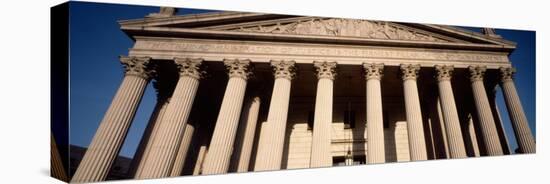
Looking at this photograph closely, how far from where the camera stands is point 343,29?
598 inches

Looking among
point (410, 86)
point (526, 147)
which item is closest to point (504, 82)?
point (526, 147)

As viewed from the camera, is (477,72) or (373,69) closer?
(373,69)

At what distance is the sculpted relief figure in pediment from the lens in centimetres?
1504

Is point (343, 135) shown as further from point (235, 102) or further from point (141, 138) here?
point (141, 138)

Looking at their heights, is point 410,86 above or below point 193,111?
above

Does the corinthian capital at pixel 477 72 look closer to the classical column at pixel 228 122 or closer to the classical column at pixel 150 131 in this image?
the classical column at pixel 228 122

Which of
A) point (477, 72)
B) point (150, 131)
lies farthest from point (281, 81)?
point (477, 72)

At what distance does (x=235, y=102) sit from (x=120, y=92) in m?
4.44

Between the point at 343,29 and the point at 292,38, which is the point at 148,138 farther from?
the point at 343,29

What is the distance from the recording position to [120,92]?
1270 cm

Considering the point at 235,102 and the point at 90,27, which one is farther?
the point at 235,102

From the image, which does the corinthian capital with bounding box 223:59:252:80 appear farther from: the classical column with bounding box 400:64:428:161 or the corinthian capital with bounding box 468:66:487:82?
the corinthian capital with bounding box 468:66:487:82

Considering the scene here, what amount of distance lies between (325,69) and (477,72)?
7.55m

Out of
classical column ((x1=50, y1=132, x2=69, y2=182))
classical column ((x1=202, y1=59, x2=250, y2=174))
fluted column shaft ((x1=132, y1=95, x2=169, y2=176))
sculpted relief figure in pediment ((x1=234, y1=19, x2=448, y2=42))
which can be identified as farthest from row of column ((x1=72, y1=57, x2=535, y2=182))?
sculpted relief figure in pediment ((x1=234, y1=19, x2=448, y2=42))
